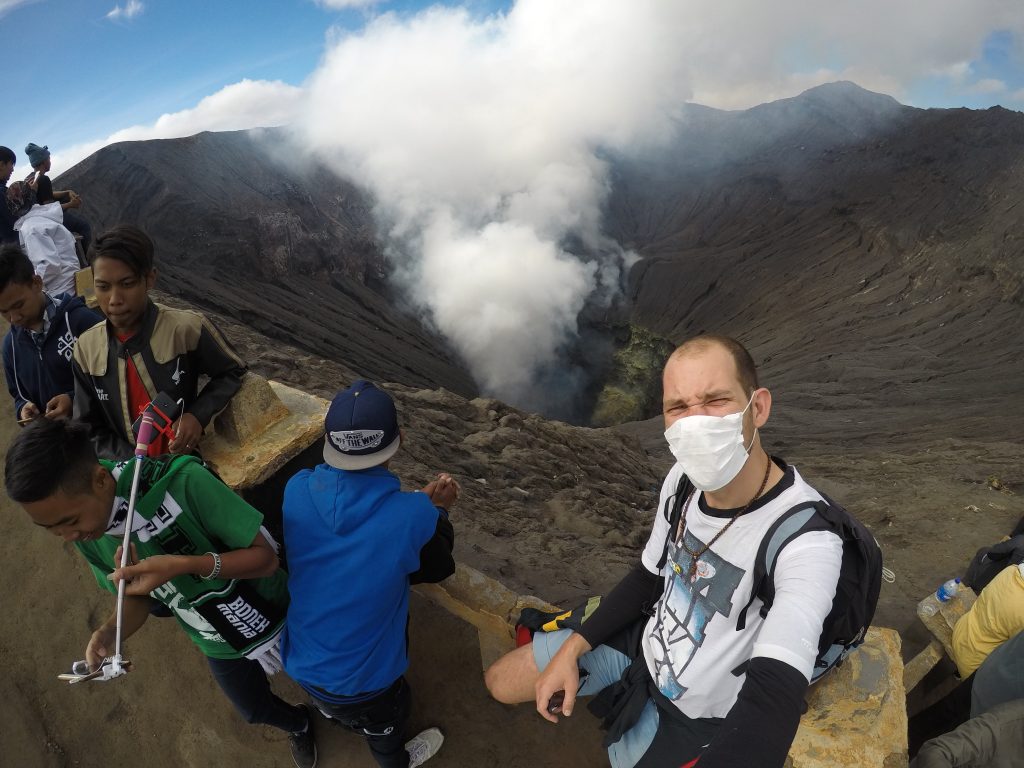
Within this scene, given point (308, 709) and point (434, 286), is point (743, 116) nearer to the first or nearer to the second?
point (434, 286)

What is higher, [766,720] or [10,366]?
[10,366]

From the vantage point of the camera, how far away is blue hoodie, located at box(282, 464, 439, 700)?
5.87 feet

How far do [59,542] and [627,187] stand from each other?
51.3m

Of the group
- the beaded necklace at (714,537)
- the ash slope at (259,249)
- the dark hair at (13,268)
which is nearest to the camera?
the beaded necklace at (714,537)

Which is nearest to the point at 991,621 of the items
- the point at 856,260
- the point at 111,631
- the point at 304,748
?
Answer: the point at 304,748

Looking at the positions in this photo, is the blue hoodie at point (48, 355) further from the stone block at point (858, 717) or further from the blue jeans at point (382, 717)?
the stone block at point (858, 717)

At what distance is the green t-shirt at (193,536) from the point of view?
1699 millimetres

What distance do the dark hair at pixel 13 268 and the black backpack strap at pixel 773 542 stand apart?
10.4ft

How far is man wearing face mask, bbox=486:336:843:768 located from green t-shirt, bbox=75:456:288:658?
1067 mm

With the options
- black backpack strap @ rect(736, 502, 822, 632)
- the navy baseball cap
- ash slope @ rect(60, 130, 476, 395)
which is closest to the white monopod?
the navy baseball cap

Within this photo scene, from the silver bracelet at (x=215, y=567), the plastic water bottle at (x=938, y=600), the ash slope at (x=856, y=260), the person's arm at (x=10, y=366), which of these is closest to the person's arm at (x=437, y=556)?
the silver bracelet at (x=215, y=567)

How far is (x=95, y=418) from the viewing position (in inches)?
94.4

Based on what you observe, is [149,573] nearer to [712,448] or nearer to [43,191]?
[712,448]

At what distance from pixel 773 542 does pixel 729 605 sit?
0.78 feet
